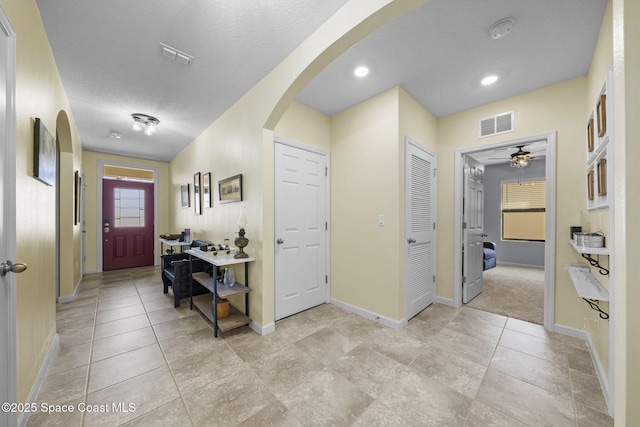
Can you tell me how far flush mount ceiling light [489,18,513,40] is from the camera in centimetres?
173

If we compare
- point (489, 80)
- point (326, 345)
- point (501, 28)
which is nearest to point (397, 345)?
point (326, 345)

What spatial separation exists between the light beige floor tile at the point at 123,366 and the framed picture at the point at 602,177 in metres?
3.58

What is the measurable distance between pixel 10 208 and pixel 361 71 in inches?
105

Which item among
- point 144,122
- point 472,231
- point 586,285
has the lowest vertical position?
point 586,285

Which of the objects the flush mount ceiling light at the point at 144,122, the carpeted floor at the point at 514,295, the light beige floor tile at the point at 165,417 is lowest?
the carpeted floor at the point at 514,295

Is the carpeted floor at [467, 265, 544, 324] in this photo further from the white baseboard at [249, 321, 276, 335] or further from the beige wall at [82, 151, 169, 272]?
the beige wall at [82, 151, 169, 272]

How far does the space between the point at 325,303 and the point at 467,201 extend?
2.41m

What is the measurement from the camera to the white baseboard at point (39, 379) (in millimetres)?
1352

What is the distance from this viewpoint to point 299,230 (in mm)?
2984

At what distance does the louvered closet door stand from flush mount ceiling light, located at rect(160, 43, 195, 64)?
2.37 metres

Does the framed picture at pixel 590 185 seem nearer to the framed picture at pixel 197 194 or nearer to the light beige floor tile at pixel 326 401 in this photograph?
the light beige floor tile at pixel 326 401

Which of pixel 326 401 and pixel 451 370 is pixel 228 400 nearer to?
pixel 326 401

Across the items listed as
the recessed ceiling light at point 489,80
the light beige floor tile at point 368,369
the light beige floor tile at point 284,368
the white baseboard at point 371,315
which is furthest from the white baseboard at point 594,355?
the recessed ceiling light at point 489,80

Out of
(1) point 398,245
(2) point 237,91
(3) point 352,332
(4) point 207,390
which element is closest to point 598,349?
(1) point 398,245
